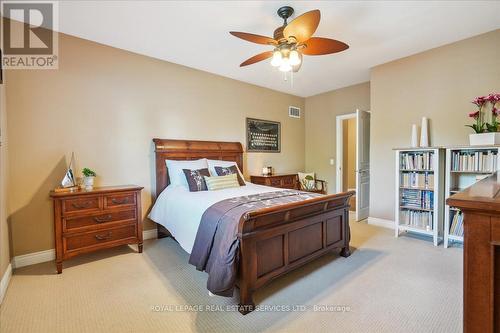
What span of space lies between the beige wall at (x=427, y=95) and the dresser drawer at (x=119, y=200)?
3.80 metres

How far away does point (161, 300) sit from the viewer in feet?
6.65

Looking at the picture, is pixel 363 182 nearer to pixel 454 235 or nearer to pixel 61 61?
pixel 454 235

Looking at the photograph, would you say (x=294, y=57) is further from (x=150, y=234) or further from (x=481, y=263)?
(x=150, y=234)

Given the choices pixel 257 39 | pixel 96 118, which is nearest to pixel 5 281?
pixel 96 118

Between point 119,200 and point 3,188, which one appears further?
point 119,200

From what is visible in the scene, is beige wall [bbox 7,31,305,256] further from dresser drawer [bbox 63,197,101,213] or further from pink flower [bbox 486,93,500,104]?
pink flower [bbox 486,93,500,104]

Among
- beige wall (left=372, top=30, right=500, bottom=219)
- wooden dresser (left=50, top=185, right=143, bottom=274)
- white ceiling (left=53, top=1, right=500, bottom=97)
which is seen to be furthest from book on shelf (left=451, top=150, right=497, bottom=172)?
wooden dresser (left=50, top=185, right=143, bottom=274)

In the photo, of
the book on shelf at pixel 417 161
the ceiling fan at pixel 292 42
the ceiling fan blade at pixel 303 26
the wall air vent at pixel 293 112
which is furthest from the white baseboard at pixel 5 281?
the wall air vent at pixel 293 112

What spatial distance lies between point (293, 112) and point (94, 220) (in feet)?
15.0

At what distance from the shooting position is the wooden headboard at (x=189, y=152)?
3539mm

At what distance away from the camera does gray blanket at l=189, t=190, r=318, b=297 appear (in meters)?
1.82

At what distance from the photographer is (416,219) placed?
3.48m

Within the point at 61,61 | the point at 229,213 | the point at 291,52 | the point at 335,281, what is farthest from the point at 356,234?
the point at 61,61

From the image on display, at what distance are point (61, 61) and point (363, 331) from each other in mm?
4107
